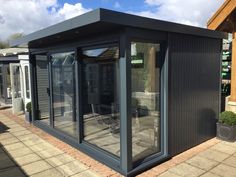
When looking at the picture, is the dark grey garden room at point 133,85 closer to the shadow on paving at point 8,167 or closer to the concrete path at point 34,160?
the concrete path at point 34,160

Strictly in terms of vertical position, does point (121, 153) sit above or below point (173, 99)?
below

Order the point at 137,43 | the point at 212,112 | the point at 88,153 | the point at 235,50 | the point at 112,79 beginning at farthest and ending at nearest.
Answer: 1. the point at 235,50
2. the point at 212,112
3. the point at 88,153
4. the point at 112,79
5. the point at 137,43

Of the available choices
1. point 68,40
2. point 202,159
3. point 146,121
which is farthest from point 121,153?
point 68,40

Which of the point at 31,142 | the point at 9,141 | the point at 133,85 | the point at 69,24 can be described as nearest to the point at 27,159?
the point at 31,142

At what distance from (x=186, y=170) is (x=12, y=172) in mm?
2716

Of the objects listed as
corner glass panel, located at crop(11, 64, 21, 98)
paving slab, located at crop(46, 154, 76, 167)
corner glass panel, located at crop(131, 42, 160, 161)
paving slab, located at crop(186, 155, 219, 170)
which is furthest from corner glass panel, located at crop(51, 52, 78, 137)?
corner glass panel, located at crop(11, 64, 21, 98)

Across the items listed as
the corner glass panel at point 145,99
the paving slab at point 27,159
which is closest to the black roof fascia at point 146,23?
the corner glass panel at point 145,99

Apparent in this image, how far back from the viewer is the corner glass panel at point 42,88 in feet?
19.6

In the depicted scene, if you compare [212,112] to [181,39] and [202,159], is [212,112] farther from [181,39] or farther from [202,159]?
[181,39]

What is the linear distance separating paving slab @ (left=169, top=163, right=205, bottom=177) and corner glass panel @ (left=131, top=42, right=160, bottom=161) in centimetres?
46

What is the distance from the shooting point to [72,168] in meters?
3.70

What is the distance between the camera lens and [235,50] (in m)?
5.36

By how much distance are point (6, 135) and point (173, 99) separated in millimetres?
4111

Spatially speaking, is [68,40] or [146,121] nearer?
[146,121]
